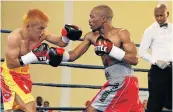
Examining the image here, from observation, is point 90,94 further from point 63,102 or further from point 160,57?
point 160,57

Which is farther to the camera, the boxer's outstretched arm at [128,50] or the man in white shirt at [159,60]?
the man in white shirt at [159,60]

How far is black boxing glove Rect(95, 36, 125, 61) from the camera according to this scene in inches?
108

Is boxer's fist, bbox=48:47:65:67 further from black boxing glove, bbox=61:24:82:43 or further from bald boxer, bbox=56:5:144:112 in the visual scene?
black boxing glove, bbox=61:24:82:43

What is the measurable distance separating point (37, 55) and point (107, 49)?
1.52 ft

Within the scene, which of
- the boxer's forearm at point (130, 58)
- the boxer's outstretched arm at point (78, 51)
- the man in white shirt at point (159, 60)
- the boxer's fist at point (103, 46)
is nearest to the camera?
the boxer's fist at point (103, 46)

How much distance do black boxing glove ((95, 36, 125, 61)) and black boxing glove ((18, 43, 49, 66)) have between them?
0.34 meters

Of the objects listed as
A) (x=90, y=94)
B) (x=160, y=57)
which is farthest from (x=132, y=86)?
(x=90, y=94)

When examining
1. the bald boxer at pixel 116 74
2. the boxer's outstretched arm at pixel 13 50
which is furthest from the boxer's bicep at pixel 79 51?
the boxer's outstretched arm at pixel 13 50

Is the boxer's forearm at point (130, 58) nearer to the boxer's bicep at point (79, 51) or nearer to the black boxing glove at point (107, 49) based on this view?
the black boxing glove at point (107, 49)

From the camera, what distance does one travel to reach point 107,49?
277 cm

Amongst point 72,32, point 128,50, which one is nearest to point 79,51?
point 72,32

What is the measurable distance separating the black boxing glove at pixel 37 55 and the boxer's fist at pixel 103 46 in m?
0.34

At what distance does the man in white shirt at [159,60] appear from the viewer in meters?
3.42

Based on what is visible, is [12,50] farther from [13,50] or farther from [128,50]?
[128,50]
